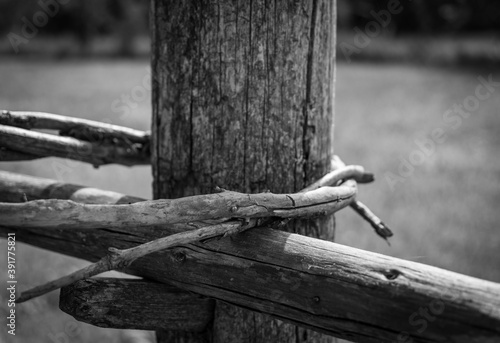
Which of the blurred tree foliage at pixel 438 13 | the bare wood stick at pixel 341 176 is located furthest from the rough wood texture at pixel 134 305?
the blurred tree foliage at pixel 438 13

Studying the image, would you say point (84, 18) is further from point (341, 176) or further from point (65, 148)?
point (341, 176)

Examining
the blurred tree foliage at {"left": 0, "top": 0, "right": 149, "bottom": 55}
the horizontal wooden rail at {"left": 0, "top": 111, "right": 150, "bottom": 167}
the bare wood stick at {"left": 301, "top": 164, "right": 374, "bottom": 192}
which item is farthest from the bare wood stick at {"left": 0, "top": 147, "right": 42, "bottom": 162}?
the blurred tree foliage at {"left": 0, "top": 0, "right": 149, "bottom": 55}

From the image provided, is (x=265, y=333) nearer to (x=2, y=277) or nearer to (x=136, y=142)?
(x=136, y=142)

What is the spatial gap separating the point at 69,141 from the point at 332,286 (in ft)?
3.46

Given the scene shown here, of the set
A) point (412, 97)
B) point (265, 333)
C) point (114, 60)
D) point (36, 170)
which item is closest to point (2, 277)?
point (36, 170)

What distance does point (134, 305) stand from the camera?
1561 millimetres

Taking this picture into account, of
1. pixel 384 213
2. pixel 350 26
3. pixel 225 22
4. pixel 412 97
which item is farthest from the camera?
pixel 350 26

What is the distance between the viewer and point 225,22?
1.56m

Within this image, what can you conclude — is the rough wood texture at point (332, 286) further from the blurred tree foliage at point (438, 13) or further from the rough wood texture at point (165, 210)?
the blurred tree foliage at point (438, 13)

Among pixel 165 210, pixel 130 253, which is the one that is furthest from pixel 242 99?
pixel 130 253

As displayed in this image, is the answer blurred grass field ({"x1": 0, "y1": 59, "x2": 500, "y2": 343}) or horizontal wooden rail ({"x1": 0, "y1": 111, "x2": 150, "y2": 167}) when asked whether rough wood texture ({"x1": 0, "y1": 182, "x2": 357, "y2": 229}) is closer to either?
blurred grass field ({"x1": 0, "y1": 59, "x2": 500, "y2": 343})

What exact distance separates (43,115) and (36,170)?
4.23 m

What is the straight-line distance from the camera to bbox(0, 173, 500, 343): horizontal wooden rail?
1.19 metres

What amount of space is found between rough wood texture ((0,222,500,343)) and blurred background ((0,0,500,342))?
33 cm
